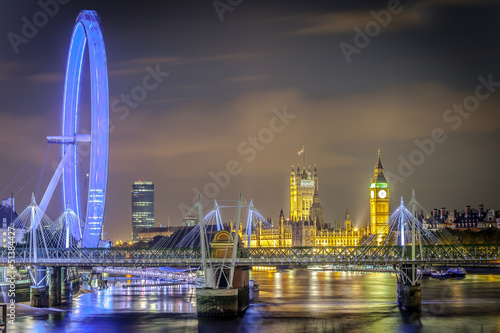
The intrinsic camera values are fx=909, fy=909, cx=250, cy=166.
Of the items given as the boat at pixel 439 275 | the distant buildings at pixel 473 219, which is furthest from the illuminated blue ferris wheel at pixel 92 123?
the distant buildings at pixel 473 219

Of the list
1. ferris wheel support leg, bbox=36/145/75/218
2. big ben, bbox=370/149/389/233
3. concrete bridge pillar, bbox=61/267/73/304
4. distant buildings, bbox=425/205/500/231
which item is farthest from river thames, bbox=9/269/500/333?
big ben, bbox=370/149/389/233

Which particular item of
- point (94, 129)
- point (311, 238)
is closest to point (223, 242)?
point (94, 129)

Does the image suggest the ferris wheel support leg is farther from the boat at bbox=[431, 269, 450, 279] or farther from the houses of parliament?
the houses of parliament

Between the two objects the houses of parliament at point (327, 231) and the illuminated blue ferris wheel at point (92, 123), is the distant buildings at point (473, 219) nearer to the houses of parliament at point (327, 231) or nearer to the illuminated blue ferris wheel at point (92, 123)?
the houses of parliament at point (327, 231)

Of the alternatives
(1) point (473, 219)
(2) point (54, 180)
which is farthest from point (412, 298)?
(1) point (473, 219)

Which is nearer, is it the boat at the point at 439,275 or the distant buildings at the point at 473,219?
the boat at the point at 439,275

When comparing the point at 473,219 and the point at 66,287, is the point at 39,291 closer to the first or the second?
the point at 66,287
